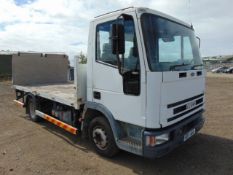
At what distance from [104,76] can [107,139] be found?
46.2 inches

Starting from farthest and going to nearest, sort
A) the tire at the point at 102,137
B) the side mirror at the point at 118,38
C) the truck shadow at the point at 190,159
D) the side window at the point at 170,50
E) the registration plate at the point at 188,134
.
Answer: the tire at the point at 102,137, the registration plate at the point at 188,134, the truck shadow at the point at 190,159, the side window at the point at 170,50, the side mirror at the point at 118,38

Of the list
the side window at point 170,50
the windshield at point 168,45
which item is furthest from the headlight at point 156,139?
the side window at point 170,50

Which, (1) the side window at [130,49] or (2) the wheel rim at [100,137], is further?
(2) the wheel rim at [100,137]

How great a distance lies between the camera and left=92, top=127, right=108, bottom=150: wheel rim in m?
4.79

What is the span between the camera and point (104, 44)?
15.0 feet

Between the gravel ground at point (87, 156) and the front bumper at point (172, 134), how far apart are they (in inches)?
21.8

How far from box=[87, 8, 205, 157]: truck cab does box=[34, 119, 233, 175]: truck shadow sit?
53cm

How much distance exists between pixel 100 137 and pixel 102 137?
0.06 metres

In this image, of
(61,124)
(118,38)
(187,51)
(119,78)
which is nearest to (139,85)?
(119,78)

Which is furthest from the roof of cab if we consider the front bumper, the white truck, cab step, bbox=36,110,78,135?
cab step, bbox=36,110,78,135

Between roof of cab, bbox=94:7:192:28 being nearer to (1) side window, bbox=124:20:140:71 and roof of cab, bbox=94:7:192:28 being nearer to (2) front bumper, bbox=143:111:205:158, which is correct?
(1) side window, bbox=124:20:140:71

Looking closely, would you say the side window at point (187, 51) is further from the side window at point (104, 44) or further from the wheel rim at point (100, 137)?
the wheel rim at point (100, 137)

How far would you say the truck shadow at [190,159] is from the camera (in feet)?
14.4

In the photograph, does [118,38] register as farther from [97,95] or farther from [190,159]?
[190,159]
